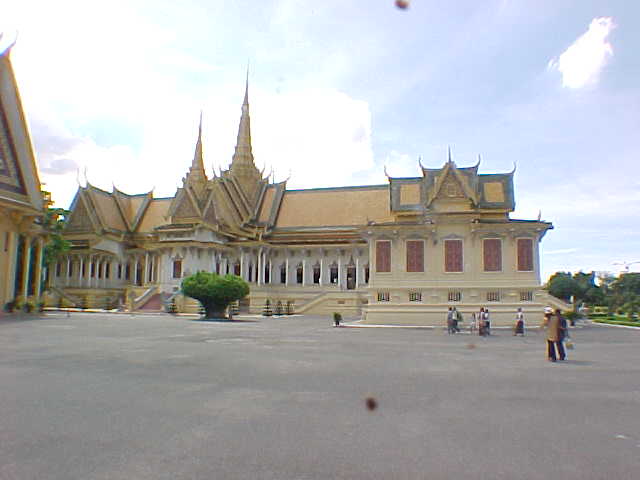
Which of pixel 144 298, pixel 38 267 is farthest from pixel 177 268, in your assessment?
pixel 38 267

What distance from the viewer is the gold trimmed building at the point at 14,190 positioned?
1029 inches

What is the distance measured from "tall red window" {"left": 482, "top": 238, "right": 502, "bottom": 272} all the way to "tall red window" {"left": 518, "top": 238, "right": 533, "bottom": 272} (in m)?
1.02

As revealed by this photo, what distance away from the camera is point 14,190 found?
26.6 metres

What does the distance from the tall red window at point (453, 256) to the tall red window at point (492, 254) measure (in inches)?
51.8

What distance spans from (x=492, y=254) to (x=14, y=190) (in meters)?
25.4

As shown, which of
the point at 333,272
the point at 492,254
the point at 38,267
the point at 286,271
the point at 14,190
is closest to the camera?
the point at 14,190

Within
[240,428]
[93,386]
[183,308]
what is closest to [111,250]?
[183,308]

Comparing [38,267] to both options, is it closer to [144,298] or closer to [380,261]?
[144,298]

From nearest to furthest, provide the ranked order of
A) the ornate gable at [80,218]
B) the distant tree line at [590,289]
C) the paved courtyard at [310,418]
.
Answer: the paved courtyard at [310,418] → the ornate gable at [80,218] → the distant tree line at [590,289]

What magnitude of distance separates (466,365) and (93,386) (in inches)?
280

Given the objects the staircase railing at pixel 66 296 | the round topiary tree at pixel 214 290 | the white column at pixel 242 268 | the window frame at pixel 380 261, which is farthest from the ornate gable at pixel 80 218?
the window frame at pixel 380 261

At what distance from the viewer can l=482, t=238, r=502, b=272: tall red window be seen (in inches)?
1089

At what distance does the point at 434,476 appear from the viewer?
13.5 ft

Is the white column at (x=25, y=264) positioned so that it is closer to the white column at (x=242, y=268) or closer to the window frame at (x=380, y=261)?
the white column at (x=242, y=268)
